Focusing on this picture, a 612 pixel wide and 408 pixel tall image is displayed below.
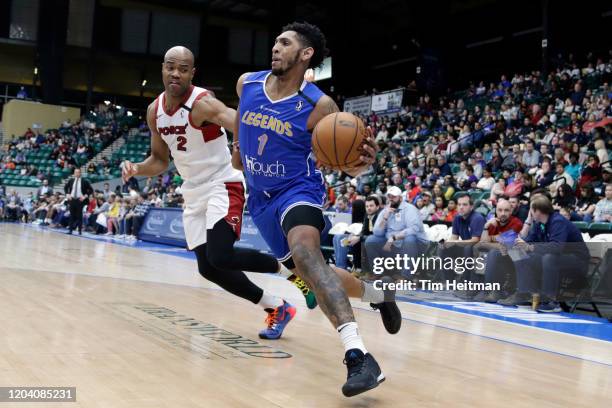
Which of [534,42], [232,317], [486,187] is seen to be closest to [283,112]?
[232,317]

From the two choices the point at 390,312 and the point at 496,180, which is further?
the point at 496,180

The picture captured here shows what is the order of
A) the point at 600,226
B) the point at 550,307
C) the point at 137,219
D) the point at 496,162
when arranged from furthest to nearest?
the point at 137,219 → the point at 496,162 → the point at 600,226 → the point at 550,307

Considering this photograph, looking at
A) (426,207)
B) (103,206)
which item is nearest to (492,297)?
(426,207)

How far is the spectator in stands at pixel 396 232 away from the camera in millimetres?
7946

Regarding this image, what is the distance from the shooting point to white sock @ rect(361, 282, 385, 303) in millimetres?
3641

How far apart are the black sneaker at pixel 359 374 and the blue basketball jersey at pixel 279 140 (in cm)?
99

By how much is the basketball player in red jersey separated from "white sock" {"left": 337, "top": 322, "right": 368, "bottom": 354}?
1.39 m

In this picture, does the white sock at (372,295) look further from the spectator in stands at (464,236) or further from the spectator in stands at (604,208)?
the spectator in stands at (604,208)

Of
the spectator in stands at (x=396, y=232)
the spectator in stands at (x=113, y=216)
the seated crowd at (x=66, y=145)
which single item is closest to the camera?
the spectator in stands at (x=396, y=232)

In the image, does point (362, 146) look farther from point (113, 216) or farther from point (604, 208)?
point (113, 216)

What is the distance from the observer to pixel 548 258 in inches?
244

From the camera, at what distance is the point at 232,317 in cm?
498

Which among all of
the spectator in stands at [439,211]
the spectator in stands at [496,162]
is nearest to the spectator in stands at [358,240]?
the spectator in stands at [439,211]

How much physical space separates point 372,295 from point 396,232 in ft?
16.0
